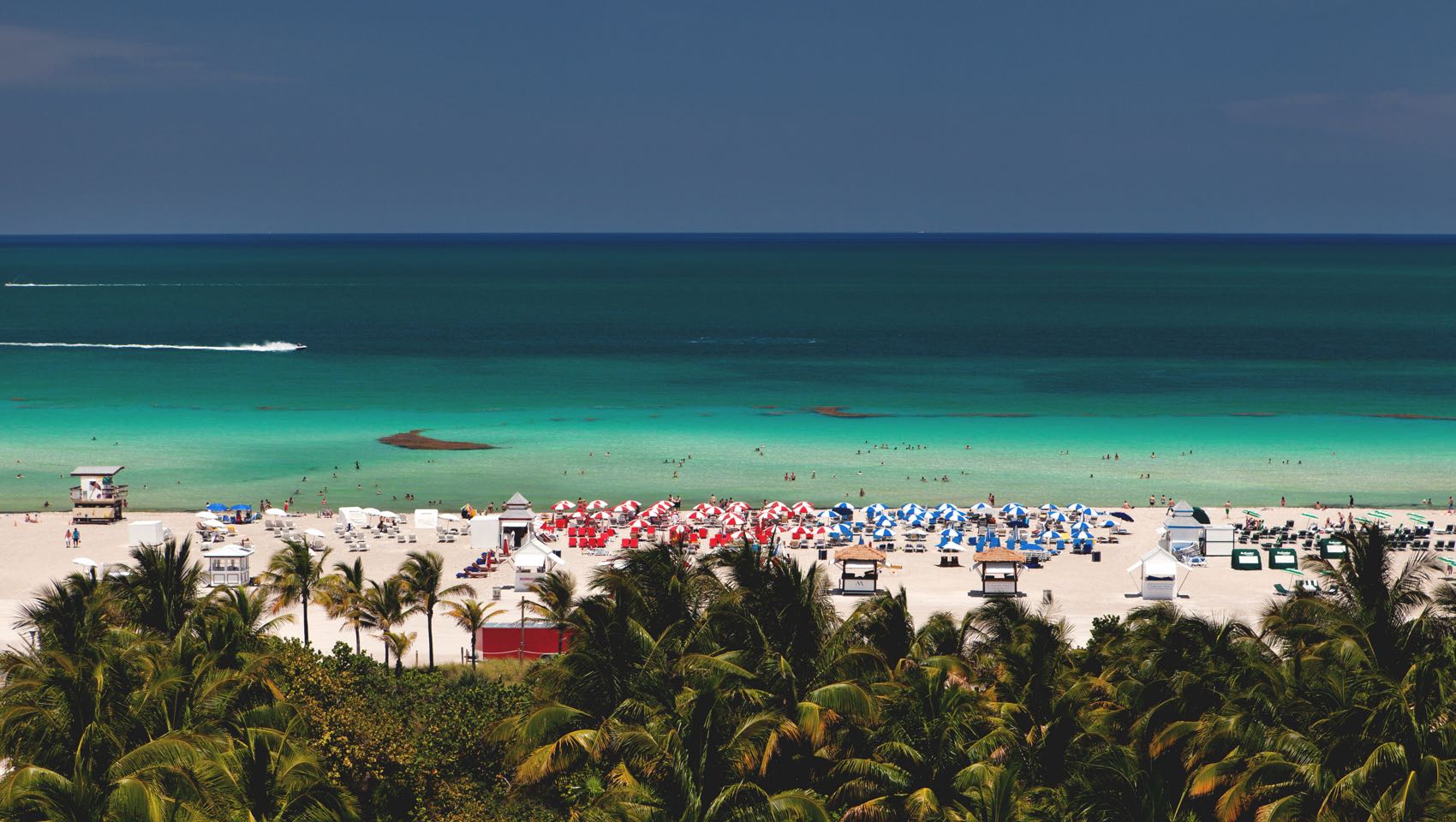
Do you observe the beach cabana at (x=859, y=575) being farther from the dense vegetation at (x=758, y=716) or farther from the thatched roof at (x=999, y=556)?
the dense vegetation at (x=758, y=716)

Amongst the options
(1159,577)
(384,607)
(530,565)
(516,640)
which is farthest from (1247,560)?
(384,607)

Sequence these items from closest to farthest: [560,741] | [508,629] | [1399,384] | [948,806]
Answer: [948,806], [560,741], [508,629], [1399,384]

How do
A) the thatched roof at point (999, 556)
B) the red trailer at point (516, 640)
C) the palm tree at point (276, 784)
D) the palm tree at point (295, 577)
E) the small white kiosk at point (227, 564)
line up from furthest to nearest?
the small white kiosk at point (227, 564) → the thatched roof at point (999, 556) → the red trailer at point (516, 640) → the palm tree at point (295, 577) → the palm tree at point (276, 784)

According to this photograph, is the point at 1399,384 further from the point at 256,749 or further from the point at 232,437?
the point at 256,749

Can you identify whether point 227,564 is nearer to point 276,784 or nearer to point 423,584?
point 423,584

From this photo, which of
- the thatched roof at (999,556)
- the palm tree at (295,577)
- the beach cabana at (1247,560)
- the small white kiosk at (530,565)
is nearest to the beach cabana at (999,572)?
the thatched roof at (999,556)

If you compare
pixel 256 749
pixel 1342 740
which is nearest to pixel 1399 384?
pixel 1342 740

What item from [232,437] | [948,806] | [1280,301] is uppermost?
[1280,301]

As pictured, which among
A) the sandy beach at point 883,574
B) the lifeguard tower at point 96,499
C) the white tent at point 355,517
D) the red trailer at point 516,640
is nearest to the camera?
the red trailer at point 516,640
